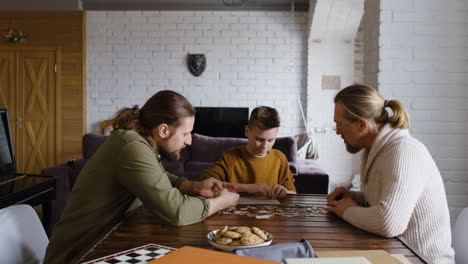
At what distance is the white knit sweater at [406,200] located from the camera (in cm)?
150

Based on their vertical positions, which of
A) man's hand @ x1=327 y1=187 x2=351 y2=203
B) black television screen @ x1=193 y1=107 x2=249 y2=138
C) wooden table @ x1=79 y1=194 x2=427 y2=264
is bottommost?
wooden table @ x1=79 y1=194 x2=427 y2=264

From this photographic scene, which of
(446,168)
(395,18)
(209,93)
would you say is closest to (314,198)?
(446,168)

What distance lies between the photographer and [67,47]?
23.1 feet

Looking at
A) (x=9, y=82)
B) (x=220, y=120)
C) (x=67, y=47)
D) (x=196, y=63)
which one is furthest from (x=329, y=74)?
(x=9, y=82)

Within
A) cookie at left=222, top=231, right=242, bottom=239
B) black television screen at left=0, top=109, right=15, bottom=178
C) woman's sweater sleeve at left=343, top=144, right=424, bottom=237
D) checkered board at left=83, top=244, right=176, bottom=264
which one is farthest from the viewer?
black television screen at left=0, top=109, right=15, bottom=178

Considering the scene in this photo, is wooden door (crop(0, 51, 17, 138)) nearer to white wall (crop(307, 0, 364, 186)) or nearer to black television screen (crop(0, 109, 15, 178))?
black television screen (crop(0, 109, 15, 178))

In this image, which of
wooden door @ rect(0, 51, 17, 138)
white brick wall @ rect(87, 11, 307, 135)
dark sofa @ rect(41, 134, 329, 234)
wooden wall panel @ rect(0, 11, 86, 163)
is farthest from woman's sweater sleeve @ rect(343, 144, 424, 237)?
wooden door @ rect(0, 51, 17, 138)

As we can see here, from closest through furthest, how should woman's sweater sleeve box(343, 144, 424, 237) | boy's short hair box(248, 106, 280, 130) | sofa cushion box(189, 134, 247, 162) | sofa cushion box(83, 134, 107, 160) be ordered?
woman's sweater sleeve box(343, 144, 424, 237) < boy's short hair box(248, 106, 280, 130) < sofa cushion box(83, 134, 107, 160) < sofa cushion box(189, 134, 247, 162)

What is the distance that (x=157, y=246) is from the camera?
1.29m

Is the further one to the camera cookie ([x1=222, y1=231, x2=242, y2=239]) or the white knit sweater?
the white knit sweater

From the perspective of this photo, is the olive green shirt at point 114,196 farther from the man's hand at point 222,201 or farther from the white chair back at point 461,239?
the white chair back at point 461,239

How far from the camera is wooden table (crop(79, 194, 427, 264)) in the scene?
1.33 m

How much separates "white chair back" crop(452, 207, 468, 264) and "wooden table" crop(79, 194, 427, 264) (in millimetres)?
400

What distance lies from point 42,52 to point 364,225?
6.70m
